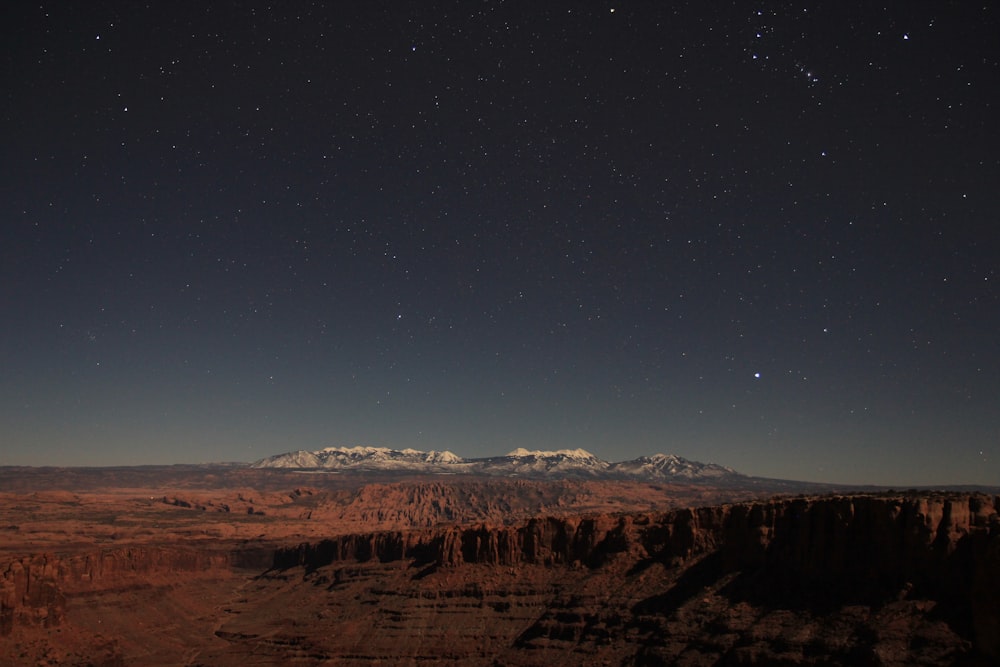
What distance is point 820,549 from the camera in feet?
220

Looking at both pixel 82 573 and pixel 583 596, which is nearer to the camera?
pixel 583 596

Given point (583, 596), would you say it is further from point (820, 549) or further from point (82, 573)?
point (82, 573)

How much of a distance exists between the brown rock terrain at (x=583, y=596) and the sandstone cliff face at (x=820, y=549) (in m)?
0.17

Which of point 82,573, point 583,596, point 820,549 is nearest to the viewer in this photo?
point 820,549

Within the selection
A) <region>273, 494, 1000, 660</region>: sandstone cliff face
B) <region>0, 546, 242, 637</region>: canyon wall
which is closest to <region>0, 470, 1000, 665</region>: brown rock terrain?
<region>273, 494, 1000, 660</region>: sandstone cliff face

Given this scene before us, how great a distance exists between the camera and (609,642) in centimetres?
7356

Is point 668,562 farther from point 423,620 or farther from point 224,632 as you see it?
point 224,632

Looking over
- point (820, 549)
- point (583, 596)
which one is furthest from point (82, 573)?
point (820, 549)

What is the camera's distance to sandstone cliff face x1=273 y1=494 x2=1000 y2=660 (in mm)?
54125

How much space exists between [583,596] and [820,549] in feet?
94.5

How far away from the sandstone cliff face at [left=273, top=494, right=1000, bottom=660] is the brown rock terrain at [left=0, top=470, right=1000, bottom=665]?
0.17 meters

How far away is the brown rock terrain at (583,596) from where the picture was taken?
56.6 m

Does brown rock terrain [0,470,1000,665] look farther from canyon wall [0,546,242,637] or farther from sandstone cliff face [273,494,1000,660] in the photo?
canyon wall [0,546,242,637]

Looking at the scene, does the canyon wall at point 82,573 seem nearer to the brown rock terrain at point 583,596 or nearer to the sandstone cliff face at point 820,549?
the brown rock terrain at point 583,596
